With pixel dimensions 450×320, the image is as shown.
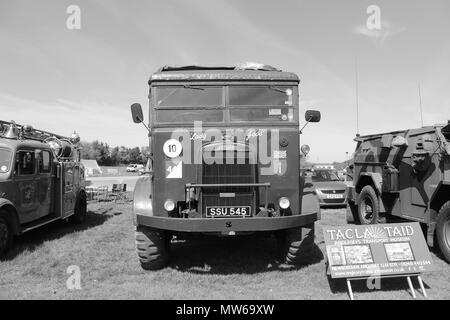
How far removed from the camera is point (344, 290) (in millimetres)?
5008

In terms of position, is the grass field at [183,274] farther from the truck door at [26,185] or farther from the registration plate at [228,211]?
the registration plate at [228,211]

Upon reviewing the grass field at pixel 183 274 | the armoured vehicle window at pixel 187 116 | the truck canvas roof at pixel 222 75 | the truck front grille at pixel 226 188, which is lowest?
the grass field at pixel 183 274

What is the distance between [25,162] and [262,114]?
5051 millimetres

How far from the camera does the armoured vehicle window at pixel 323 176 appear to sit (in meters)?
15.5

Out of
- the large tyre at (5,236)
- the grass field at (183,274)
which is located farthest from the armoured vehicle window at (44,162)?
the large tyre at (5,236)

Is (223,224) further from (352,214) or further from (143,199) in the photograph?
(352,214)

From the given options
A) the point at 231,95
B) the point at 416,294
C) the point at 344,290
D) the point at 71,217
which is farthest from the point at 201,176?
the point at 71,217

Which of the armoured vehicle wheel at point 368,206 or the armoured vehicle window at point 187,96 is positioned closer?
the armoured vehicle window at point 187,96

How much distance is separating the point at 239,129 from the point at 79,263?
11.4 ft

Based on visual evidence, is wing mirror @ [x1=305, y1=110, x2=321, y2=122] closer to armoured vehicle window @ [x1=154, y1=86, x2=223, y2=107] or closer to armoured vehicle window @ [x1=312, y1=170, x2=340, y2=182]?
armoured vehicle window @ [x1=154, y1=86, x2=223, y2=107]

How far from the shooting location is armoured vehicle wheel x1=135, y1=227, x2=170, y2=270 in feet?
19.0

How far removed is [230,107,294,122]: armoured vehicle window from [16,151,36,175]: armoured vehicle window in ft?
14.7

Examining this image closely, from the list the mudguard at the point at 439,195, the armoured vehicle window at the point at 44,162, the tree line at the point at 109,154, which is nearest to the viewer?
the mudguard at the point at 439,195

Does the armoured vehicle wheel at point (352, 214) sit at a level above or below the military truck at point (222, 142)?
below
